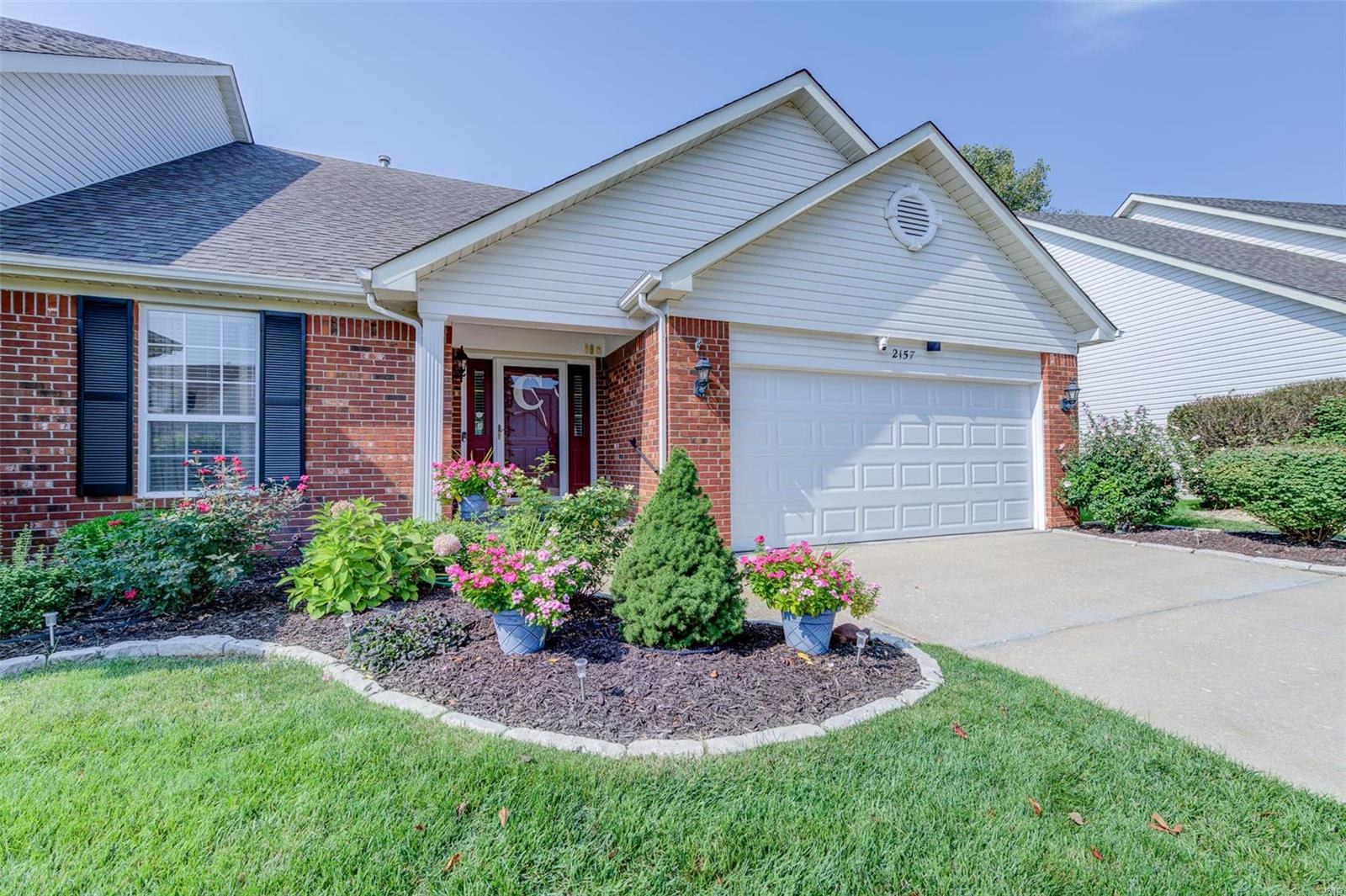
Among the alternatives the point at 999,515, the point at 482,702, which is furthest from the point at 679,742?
the point at 999,515

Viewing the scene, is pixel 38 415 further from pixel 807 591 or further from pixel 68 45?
pixel 807 591

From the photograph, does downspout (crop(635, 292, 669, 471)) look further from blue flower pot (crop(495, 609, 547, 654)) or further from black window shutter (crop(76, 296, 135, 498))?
black window shutter (crop(76, 296, 135, 498))

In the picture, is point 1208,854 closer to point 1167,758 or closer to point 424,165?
point 1167,758

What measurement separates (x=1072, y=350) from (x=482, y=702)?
32.9ft

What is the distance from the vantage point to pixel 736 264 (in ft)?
23.6

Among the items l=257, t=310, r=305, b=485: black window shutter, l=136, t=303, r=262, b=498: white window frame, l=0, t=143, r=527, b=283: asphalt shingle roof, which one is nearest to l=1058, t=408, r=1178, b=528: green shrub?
l=0, t=143, r=527, b=283: asphalt shingle roof

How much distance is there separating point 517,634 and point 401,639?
0.75 meters

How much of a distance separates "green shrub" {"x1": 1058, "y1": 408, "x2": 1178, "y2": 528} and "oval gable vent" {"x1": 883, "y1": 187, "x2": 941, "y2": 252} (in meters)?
4.12

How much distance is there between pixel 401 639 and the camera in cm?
372

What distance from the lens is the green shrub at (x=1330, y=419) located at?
30.8 ft

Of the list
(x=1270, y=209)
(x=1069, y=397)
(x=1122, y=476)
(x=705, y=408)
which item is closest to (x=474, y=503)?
(x=705, y=408)

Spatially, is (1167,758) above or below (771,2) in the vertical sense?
below

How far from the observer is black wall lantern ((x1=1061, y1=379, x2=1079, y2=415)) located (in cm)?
909

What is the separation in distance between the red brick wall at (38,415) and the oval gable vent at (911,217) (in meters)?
9.44
